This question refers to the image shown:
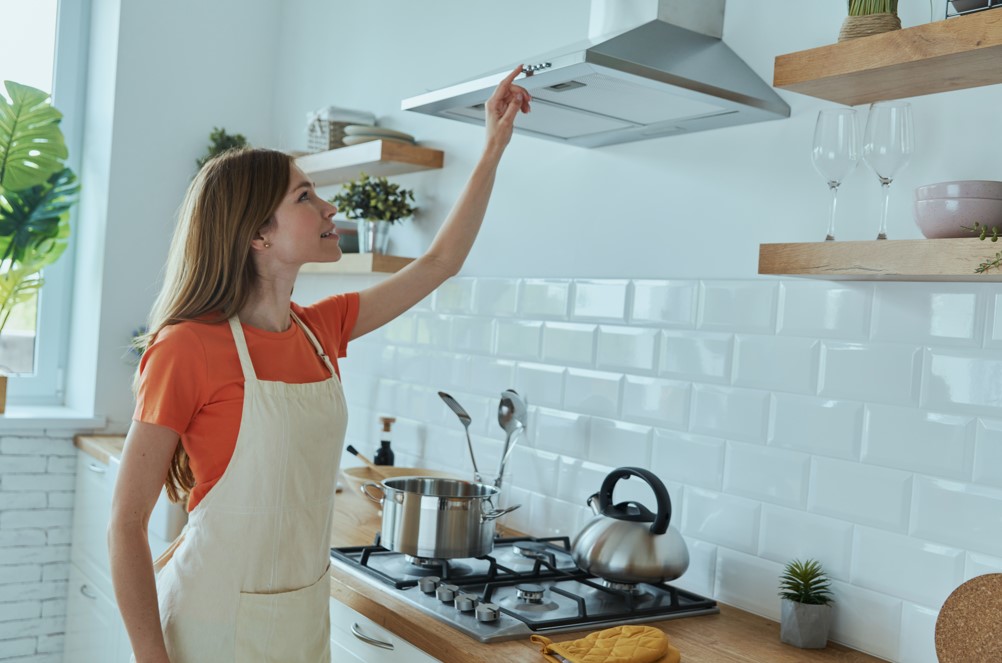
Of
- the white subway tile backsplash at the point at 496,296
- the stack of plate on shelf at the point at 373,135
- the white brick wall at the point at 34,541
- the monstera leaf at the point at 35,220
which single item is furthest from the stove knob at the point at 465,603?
the monstera leaf at the point at 35,220

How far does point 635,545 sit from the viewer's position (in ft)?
6.59

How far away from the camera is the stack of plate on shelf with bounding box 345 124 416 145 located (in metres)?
3.21

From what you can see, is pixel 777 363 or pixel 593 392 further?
pixel 593 392

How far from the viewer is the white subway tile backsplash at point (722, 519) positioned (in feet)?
6.84

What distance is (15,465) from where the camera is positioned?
375 centimetres

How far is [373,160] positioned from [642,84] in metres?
1.42

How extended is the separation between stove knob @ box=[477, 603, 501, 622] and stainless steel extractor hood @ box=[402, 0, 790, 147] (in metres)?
1.03

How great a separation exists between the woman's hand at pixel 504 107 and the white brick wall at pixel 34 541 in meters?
2.60

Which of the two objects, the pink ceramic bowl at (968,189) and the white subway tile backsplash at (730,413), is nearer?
the pink ceramic bowl at (968,189)

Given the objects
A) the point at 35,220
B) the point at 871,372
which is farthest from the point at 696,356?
the point at 35,220

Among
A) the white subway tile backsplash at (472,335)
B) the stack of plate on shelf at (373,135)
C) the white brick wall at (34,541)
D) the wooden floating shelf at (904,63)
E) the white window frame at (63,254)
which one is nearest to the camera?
the wooden floating shelf at (904,63)

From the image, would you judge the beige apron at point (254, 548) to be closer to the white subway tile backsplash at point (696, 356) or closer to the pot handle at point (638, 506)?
the pot handle at point (638, 506)

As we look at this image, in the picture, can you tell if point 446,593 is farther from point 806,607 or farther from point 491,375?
point 491,375

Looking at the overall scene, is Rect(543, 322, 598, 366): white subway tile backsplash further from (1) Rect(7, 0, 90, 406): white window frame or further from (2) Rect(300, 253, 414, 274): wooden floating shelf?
(1) Rect(7, 0, 90, 406): white window frame
